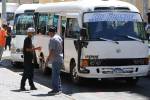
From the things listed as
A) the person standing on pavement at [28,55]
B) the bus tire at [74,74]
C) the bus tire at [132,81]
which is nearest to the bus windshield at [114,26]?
the bus tire at [74,74]

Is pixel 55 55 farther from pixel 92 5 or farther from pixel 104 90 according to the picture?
pixel 92 5

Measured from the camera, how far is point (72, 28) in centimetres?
1733

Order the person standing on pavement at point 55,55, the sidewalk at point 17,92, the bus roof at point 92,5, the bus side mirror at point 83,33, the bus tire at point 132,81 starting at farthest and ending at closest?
the bus tire at point 132,81 < the bus roof at point 92,5 < the bus side mirror at point 83,33 < the person standing on pavement at point 55,55 < the sidewalk at point 17,92

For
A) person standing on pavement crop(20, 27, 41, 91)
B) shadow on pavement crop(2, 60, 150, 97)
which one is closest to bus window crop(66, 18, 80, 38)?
shadow on pavement crop(2, 60, 150, 97)

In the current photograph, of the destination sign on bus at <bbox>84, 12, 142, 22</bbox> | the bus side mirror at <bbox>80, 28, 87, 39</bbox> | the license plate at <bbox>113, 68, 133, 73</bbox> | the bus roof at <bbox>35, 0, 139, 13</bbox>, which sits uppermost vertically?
the bus roof at <bbox>35, 0, 139, 13</bbox>

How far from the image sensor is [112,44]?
16.3 metres

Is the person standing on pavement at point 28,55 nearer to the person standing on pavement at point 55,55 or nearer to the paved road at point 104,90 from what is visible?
the person standing on pavement at point 55,55

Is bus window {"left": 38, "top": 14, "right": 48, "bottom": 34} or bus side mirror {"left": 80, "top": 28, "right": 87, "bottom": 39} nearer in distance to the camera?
bus side mirror {"left": 80, "top": 28, "right": 87, "bottom": 39}

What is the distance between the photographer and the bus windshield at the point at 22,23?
2323cm

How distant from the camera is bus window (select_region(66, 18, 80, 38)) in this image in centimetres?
1689

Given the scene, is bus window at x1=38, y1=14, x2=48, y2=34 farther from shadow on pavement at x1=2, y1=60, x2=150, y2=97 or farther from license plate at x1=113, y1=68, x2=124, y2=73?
license plate at x1=113, y1=68, x2=124, y2=73

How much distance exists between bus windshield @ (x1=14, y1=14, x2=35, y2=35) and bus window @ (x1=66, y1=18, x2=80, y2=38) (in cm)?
530

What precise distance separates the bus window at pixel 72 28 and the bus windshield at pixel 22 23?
5.30 meters

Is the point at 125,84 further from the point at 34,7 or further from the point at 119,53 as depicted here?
the point at 34,7
